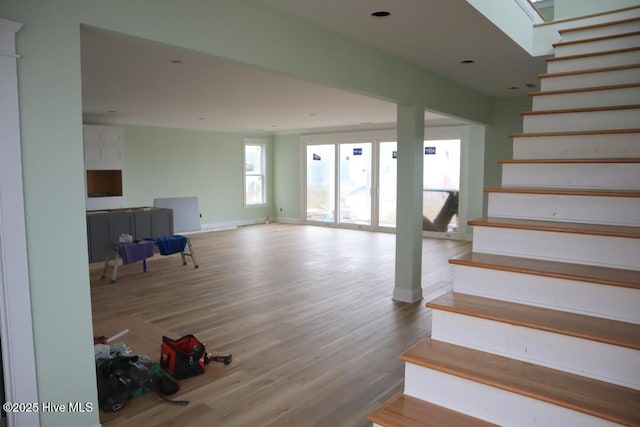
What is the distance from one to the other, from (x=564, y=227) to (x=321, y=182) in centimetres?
959

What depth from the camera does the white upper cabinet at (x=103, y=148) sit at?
28.4ft

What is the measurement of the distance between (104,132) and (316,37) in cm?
715

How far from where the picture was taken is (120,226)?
746 cm

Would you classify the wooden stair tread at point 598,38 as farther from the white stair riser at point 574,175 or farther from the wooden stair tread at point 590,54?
the white stair riser at point 574,175

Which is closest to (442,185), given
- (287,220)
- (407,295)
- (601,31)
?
(287,220)

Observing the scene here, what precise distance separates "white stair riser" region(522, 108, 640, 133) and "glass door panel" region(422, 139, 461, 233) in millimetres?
6111

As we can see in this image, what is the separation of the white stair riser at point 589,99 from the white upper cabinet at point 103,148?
8153mm

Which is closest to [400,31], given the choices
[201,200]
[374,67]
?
[374,67]

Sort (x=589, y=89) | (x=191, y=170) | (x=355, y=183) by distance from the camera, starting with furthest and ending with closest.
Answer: (x=355, y=183), (x=191, y=170), (x=589, y=89)

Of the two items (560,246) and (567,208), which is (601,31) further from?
(560,246)

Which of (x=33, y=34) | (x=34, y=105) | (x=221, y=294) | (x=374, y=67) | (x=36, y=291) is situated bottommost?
(x=221, y=294)

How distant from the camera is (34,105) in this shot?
6.38 ft

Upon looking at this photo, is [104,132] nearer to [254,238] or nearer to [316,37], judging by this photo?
[254,238]

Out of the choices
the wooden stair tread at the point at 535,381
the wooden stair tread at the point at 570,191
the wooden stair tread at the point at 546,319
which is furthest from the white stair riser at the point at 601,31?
the wooden stair tread at the point at 535,381
